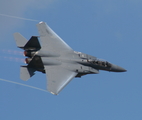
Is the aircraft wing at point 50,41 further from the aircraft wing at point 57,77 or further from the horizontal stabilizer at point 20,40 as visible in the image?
the aircraft wing at point 57,77

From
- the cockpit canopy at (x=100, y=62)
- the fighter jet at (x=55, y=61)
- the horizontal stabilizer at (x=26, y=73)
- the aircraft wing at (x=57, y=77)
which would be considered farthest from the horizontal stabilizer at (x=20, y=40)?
the cockpit canopy at (x=100, y=62)

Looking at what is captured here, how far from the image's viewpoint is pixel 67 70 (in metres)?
47.2

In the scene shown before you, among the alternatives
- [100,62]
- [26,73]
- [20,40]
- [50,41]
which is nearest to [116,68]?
[100,62]

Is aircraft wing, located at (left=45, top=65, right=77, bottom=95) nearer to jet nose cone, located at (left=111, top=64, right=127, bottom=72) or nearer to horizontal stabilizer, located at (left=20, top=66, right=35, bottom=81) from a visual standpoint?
horizontal stabilizer, located at (left=20, top=66, right=35, bottom=81)

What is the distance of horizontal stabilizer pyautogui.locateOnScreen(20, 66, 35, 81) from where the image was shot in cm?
4691

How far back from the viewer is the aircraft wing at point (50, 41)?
159 ft

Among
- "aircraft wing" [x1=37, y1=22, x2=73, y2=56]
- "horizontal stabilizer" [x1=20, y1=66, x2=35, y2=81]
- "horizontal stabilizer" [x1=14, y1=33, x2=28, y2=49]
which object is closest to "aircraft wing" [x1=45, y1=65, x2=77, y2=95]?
"horizontal stabilizer" [x1=20, y1=66, x2=35, y2=81]

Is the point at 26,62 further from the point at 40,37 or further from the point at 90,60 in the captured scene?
the point at 90,60

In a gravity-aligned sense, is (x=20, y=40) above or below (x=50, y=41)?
below

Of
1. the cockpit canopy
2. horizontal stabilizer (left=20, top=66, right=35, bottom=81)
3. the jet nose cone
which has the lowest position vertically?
horizontal stabilizer (left=20, top=66, right=35, bottom=81)

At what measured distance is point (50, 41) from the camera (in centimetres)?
4931

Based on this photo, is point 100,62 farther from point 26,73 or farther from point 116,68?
point 26,73

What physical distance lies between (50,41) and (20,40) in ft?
10.9

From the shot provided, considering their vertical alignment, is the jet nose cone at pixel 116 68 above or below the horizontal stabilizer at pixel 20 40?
above
